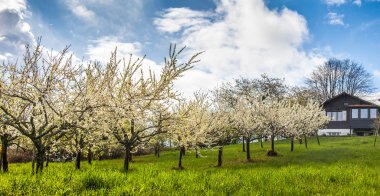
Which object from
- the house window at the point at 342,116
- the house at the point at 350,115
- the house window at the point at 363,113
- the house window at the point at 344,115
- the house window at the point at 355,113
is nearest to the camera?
the house at the point at 350,115

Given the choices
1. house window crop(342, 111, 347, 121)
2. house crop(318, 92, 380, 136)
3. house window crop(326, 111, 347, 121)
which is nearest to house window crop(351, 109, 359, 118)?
house crop(318, 92, 380, 136)

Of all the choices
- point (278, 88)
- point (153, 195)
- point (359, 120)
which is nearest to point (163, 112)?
point (153, 195)

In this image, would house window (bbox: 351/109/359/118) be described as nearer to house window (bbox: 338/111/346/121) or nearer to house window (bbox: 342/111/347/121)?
house window (bbox: 342/111/347/121)

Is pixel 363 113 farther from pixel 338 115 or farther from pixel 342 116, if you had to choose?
pixel 338 115

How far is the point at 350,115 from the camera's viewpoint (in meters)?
75.0

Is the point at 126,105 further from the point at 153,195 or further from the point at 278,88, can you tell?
the point at 278,88

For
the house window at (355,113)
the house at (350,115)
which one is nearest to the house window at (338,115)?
the house at (350,115)

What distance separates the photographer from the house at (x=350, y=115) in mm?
73250

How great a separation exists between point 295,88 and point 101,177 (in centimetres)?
7716

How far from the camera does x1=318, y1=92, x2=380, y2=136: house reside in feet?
240

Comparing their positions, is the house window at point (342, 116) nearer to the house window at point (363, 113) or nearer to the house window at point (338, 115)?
the house window at point (338, 115)

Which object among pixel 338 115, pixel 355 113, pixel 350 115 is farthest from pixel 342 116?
pixel 355 113

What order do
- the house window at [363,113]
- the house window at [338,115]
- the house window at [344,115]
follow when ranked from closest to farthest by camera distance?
the house window at [363,113] < the house window at [344,115] < the house window at [338,115]

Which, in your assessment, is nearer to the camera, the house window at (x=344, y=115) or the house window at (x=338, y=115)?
the house window at (x=344, y=115)
